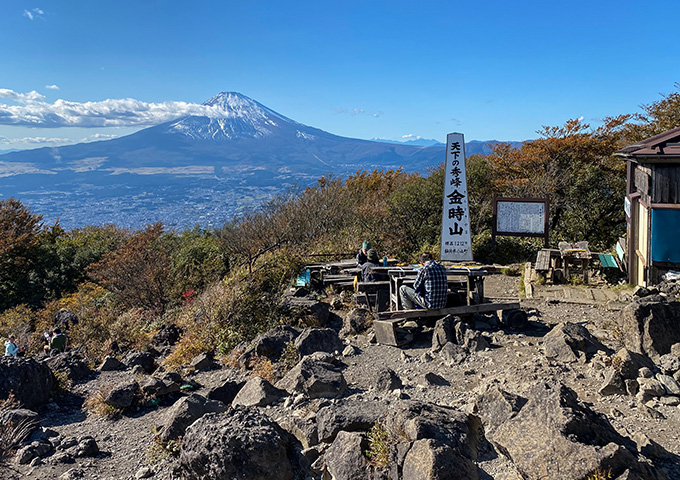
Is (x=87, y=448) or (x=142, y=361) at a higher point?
(x=87, y=448)

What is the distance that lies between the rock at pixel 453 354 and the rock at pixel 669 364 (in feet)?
7.61

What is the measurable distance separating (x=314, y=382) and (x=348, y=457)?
6.83ft

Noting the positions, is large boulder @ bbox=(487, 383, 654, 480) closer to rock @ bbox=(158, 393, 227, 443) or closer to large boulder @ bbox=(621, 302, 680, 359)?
large boulder @ bbox=(621, 302, 680, 359)

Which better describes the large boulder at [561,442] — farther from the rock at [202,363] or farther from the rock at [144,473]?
the rock at [202,363]

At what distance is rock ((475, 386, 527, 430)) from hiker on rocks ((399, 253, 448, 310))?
2938mm

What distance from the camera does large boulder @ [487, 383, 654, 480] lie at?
346 cm

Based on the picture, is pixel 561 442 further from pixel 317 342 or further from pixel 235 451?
pixel 317 342

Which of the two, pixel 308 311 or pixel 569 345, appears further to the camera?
pixel 308 311

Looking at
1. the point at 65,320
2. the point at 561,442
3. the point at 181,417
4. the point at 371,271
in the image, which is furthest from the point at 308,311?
the point at 65,320

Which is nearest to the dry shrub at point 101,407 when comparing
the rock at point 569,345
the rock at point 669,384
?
the rock at point 569,345

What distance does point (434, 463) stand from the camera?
11.5 ft

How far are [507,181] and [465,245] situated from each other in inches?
338

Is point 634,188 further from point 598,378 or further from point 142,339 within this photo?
point 142,339

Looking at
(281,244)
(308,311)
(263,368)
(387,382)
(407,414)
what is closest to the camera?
(407,414)
